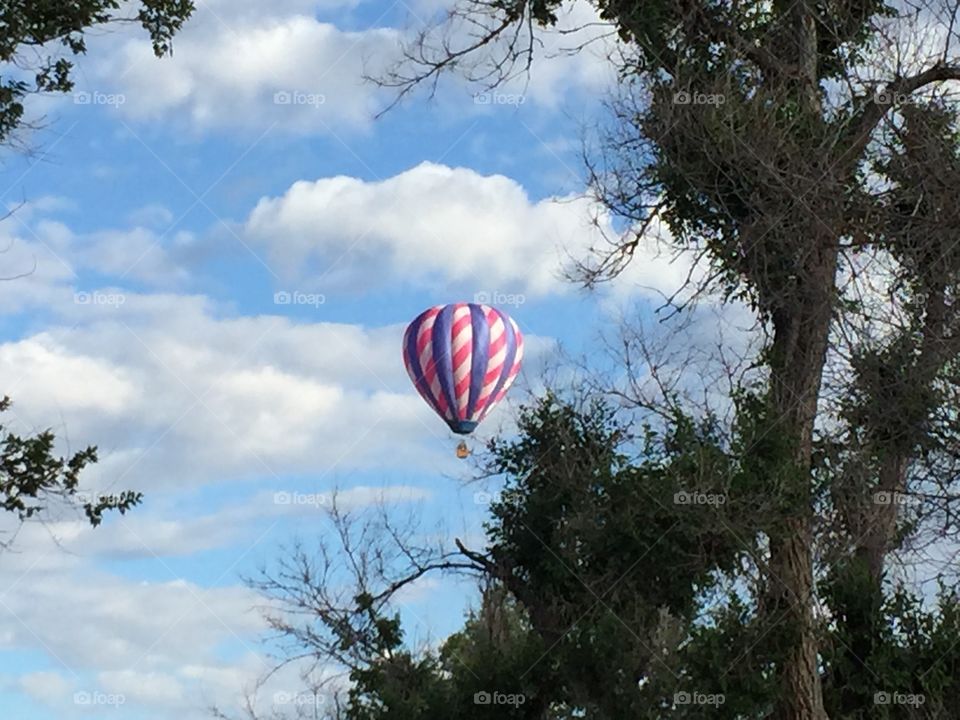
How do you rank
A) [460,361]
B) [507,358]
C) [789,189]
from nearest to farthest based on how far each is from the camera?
[789,189] → [460,361] → [507,358]

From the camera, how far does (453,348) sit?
27125 mm

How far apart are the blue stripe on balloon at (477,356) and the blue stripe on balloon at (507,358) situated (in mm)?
370

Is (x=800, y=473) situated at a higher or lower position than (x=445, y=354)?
lower

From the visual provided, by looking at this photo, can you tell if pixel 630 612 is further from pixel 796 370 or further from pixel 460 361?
pixel 460 361

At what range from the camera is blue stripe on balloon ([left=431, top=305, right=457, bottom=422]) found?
89.2ft

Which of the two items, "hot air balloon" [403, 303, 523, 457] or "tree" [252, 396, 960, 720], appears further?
"hot air balloon" [403, 303, 523, 457]

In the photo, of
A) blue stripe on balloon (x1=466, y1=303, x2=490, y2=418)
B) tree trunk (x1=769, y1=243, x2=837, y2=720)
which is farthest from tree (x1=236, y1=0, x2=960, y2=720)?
blue stripe on balloon (x1=466, y1=303, x2=490, y2=418)

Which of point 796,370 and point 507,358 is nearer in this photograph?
point 796,370

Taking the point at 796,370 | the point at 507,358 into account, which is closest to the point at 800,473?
the point at 796,370

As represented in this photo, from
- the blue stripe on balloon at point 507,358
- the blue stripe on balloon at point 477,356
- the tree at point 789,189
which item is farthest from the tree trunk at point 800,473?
the blue stripe on balloon at point 507,358

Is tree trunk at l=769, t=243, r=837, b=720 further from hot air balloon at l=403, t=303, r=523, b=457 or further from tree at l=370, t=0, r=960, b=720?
hot air balloon at l=403, t=303, r=523, b=457

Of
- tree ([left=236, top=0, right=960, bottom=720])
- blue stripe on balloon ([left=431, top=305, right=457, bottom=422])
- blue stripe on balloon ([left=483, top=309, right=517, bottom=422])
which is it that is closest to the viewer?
tree ([left=236, top=0, right=960, bottom=720])

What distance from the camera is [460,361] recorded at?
89.2 feet

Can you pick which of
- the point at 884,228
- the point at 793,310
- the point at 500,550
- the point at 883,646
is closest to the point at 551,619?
the point at 500,550
